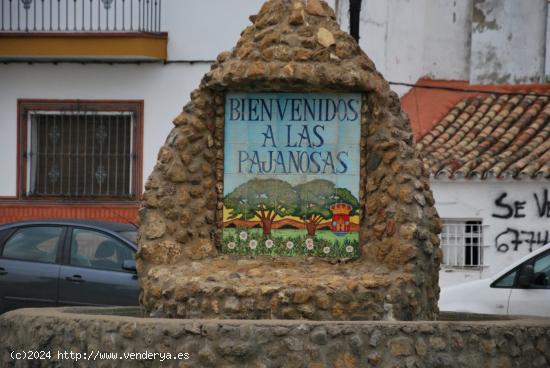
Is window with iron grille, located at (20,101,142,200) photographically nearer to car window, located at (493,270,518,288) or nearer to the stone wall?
car window, located at (493,270,518,288)

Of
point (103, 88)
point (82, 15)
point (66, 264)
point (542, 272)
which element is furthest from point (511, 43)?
point (66, 264)

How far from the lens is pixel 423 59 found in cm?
2623

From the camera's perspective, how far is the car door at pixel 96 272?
15.4 meters

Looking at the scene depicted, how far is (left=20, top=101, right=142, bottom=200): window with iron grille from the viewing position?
2320cm

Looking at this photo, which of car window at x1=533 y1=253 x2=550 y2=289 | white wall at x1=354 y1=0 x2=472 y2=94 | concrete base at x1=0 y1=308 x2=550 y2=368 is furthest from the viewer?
white wall at x1=354 y1=0 x2=472 y2=94

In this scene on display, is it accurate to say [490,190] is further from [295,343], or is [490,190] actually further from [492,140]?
[295,343]

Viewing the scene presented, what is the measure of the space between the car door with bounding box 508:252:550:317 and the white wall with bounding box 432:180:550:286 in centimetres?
703

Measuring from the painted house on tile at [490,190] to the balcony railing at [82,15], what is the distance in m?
4.92

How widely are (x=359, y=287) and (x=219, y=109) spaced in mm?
1632

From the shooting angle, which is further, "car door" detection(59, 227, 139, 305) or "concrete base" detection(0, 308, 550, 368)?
"car door" detection(59, 227, 139, 305)

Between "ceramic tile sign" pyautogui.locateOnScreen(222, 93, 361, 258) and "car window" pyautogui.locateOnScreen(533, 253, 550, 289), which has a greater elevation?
"ceramic tile sign" pyautogui.locateOnScreen(222, 93, 361, 258)

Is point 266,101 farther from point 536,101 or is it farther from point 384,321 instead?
point 536,101

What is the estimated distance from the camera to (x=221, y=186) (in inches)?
381

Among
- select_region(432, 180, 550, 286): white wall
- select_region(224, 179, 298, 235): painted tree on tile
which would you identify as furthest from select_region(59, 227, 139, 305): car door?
select_region(432, 180, 550, 286): white wall
